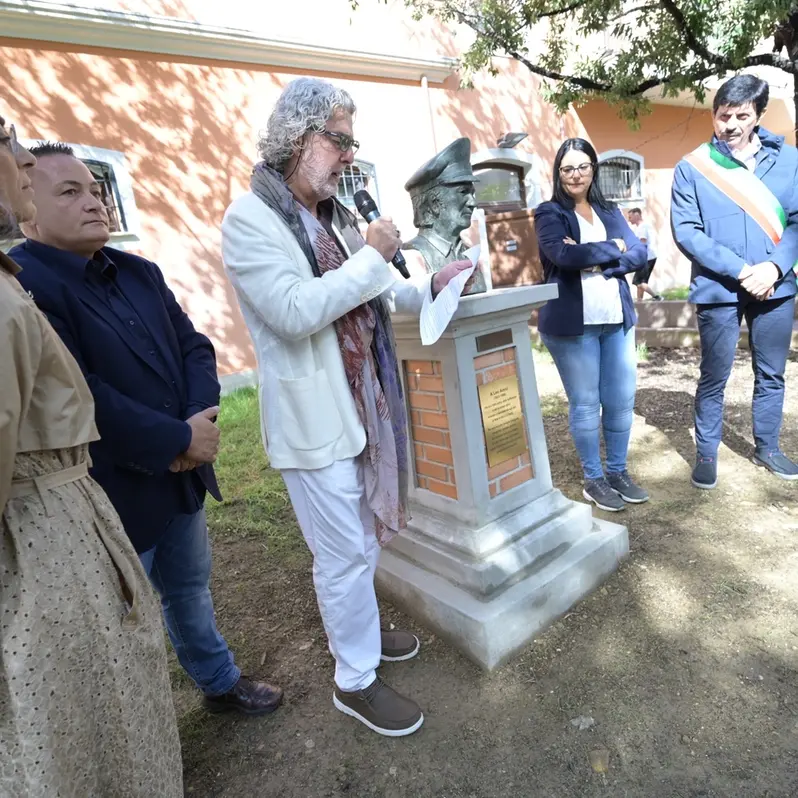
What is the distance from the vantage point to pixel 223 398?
6.89 meters

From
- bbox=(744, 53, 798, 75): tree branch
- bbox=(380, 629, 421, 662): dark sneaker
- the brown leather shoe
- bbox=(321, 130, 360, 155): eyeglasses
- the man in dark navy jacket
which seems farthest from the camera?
bbox=(744, 53, 798, 75): tree branch

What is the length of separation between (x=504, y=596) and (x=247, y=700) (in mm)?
1051

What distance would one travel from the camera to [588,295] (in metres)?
2.92

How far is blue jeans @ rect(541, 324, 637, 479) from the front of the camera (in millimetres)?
3008

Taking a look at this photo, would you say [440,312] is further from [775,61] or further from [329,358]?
[775,61]

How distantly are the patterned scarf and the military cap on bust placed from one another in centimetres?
54

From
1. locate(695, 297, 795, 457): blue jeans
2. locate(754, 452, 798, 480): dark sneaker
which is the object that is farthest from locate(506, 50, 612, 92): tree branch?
locate(754, 452, 798, 480): dark sneaker

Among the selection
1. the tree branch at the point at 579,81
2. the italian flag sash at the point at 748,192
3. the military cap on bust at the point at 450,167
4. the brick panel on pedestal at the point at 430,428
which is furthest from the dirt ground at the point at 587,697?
the tree branch at the point at 579,81

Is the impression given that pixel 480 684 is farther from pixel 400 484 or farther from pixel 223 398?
pixel 223 398

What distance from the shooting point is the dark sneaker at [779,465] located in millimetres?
3398

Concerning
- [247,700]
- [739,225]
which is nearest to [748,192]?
[739,225]

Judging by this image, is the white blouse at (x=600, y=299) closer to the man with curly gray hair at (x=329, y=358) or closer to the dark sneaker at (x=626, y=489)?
the dark sneaker at (x=626, y=489)

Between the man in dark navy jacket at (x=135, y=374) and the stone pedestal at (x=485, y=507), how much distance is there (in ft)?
3.08

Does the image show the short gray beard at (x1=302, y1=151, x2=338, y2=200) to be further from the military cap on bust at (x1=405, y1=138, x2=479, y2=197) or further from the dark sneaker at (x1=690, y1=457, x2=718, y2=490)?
the dark sneaker at (x1=690, y1=457, x2=718, y2=490)
